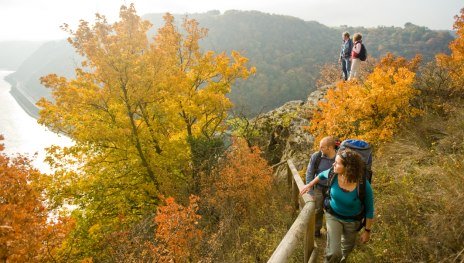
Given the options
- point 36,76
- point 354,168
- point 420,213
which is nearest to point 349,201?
point 354,168

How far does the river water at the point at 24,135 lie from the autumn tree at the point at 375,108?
65019mm

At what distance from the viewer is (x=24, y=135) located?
8312cm

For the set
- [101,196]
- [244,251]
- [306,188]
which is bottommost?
[101,196]

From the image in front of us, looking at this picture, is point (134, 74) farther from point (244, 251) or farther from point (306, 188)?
point (306, 188)

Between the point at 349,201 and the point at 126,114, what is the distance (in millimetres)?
10903

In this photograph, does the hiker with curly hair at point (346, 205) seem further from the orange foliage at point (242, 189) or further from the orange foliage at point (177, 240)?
the orange foliage at point (242, 189)

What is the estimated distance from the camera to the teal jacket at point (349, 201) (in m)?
3.79

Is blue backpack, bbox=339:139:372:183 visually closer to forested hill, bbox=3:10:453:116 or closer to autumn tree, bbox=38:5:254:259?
autumn tree, bbox=38:5:254:259

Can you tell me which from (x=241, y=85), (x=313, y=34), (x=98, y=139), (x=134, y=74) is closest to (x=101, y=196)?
(x=98, y=139)

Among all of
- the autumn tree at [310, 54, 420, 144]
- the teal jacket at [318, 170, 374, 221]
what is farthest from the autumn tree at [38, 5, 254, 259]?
the teal jacket at [318, 170, 374, 221]

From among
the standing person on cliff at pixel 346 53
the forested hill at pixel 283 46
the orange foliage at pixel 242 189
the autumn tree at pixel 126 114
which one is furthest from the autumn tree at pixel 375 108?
the forested hill at pixel 283 46

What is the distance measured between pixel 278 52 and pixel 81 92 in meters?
107

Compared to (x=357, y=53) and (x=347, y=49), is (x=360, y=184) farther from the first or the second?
(x=347, y=49)

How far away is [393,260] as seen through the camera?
3.70 metres
